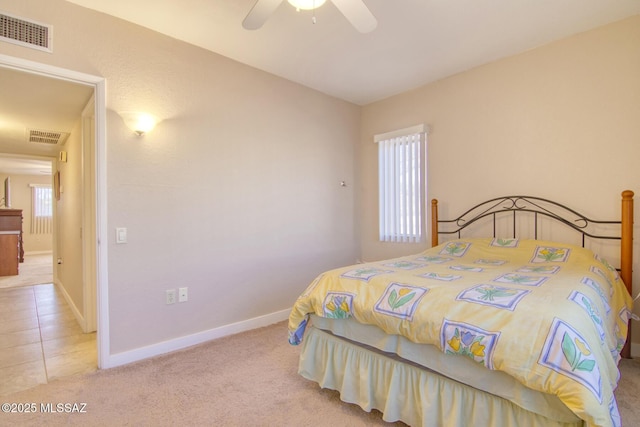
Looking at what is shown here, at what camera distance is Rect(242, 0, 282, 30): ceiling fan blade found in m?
1.66

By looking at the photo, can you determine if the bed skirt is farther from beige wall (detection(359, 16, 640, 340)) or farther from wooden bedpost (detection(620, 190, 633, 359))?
beige wall (detection(359, 16, 640, 340))

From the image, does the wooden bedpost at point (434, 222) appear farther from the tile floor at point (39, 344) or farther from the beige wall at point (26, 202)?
the beige wall at point (26, 202)

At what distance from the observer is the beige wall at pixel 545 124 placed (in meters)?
2.44

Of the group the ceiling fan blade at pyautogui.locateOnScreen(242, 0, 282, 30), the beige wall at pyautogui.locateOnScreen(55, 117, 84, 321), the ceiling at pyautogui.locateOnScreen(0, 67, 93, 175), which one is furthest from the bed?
the beige wall at pyautogui.locateOnScreen(55, 117, 84, 321)

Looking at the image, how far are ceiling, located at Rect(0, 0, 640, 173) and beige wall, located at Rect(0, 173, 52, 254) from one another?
7.14 m

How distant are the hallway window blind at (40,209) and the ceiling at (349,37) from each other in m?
7.17

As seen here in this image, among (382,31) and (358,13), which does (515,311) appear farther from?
(382,31)

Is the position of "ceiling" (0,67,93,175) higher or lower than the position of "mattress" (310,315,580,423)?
higher

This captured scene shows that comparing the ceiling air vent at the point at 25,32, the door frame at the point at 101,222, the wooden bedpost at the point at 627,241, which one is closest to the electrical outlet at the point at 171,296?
the door frame at the point at 101,222

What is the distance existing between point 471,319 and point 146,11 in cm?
283

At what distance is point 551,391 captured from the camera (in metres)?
1.10

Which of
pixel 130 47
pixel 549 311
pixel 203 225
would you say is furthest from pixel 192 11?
pixel 549 311

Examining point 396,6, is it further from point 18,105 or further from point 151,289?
point 18,105

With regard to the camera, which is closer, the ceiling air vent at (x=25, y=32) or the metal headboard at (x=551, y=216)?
the ceiling air vent at (x=25, y=32)
